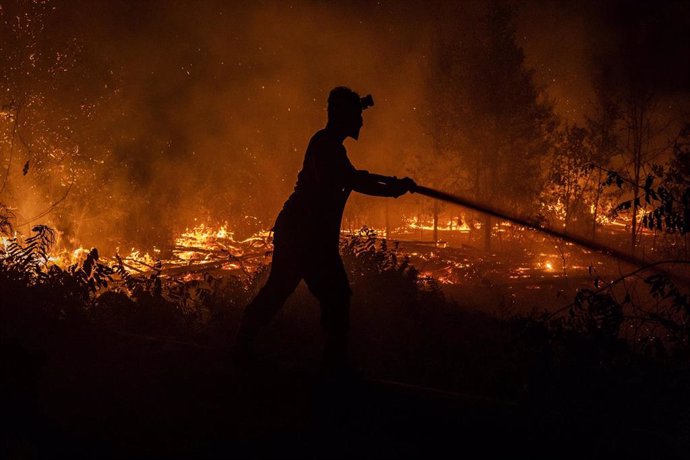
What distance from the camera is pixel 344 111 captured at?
356cm

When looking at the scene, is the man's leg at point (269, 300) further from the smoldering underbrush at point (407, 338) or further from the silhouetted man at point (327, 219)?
the smoldering underbrush at point (407, 338)

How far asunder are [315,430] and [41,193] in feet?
66.8

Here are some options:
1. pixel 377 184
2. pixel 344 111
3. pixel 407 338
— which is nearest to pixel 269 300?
pixel 377 184

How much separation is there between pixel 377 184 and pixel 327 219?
398 millimetres

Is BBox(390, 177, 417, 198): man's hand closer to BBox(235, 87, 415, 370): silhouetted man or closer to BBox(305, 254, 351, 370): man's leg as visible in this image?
BBox(235, 87, 415, 370): silhouetted man

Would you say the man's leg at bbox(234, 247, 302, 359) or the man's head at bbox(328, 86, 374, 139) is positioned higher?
the man's head at bbox(328, 86, 374, 139)

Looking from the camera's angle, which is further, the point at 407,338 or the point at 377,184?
the point at 407,338

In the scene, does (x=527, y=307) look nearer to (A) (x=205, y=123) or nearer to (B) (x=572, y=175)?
(B) (x=572, y=175)

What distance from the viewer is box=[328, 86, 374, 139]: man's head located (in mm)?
3557

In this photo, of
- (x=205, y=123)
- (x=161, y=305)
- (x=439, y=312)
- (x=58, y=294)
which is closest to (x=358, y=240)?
(x=439, y=312)

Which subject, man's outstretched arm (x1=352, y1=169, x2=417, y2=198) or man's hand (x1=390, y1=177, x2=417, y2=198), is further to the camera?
man's hand (x1=390, y1=177, x2=417, y2=198)

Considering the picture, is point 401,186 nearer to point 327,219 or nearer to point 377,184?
point 377,184

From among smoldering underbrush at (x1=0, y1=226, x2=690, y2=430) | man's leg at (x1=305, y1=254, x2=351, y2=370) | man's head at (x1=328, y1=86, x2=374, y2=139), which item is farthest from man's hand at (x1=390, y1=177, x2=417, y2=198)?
smoldering underbrush at (x1=0, y1=226, x2=690, y2=430)

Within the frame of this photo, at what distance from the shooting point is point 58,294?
514cm
